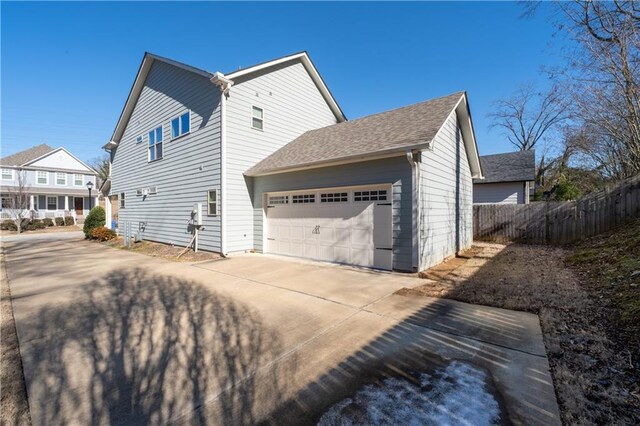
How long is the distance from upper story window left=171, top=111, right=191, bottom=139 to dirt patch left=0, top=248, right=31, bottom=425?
875 cm

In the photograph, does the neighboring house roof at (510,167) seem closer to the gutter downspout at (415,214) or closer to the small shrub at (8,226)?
the gutter downspout at (415,214)

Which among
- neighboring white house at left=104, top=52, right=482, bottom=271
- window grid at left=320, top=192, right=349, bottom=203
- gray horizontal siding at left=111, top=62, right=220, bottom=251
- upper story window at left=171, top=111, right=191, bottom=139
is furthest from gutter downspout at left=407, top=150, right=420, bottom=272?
upper story window at left=171, top=111, right=191, bottom=139

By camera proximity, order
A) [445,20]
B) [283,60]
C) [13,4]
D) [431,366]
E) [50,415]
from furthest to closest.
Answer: [283,60] < [445,20] < [13,4] < [431,366] < [50,415]

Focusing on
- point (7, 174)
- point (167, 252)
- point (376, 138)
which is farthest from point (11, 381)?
point (7, 174)

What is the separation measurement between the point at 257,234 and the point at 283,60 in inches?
286

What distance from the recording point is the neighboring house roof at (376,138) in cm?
726

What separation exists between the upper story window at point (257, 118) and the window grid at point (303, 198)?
3495 mm

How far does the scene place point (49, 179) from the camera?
29.9 metres

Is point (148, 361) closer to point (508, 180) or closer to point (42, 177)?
point (508, 180)

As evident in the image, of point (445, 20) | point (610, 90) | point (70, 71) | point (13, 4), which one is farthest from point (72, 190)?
point (610, 90)

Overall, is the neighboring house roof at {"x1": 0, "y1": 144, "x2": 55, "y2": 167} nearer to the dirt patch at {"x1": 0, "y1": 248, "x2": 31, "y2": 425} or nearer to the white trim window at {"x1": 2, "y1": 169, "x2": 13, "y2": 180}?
the white trim window at {"x1": 2, "y1": 169, "x2": 13, "y2": 180}

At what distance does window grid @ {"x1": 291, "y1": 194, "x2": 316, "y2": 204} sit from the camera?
9008 millimetres

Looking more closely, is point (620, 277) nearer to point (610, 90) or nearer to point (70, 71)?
point (610, 90)

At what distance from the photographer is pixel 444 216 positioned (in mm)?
8984
